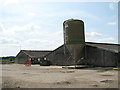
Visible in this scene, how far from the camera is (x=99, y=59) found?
27953 millimetres

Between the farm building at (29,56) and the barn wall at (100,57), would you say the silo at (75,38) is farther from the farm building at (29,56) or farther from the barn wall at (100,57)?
the farm building at (29,56)

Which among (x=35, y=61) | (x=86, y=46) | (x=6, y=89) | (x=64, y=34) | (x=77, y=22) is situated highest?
(x=77, y=22)

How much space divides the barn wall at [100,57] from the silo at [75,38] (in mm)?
1511

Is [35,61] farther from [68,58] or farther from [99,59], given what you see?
[99,59]

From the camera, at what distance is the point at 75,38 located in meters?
29.3

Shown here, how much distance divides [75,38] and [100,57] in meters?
5.94

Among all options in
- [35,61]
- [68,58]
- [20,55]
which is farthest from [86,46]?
[20,55]

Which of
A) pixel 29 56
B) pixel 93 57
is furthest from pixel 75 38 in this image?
pixel 29 56

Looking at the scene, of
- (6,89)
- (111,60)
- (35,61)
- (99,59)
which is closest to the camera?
(6,89)

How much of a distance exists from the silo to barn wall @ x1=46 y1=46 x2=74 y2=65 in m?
2.27

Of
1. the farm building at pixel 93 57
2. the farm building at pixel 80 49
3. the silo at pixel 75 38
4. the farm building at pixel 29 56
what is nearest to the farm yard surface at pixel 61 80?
the farm building at pixel 93 57

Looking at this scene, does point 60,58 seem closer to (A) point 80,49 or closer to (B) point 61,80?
(A) point 80,49

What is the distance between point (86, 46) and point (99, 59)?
4.03 meters

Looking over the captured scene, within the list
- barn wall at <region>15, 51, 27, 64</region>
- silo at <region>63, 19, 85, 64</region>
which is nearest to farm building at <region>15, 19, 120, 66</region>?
silo at <region>63, 19, 85, 64</region>
